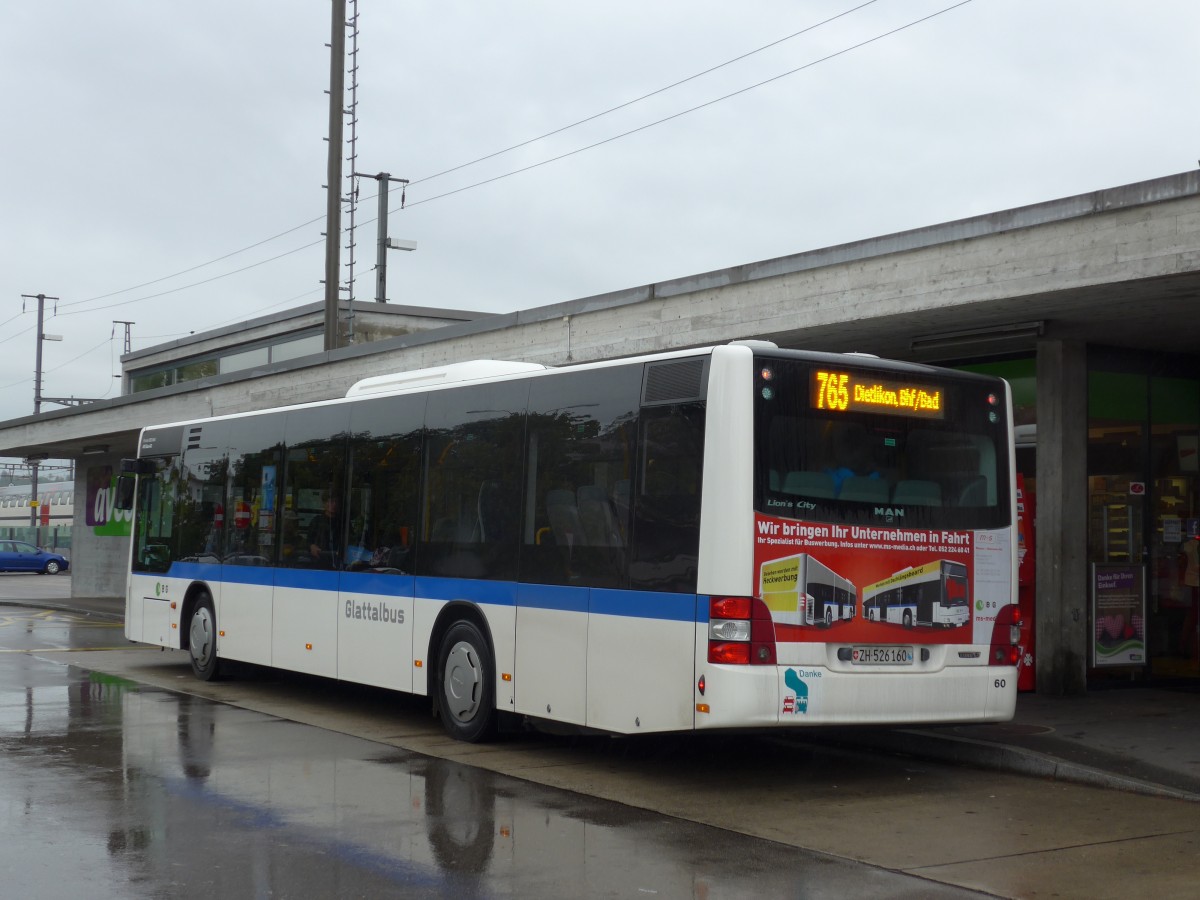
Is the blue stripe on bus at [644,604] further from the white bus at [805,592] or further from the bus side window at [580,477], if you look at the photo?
the white bus at [805,592]

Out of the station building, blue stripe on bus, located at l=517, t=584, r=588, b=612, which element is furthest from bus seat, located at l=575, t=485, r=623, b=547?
the station building

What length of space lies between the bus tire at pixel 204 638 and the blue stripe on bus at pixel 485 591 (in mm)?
397

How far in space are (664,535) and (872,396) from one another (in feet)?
5.86

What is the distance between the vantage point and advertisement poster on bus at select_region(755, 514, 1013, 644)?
912 centimetres

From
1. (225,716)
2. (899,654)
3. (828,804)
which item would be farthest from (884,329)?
(225,716)

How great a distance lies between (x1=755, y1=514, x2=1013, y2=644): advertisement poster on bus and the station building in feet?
8.54

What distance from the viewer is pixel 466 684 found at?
38.4 feet

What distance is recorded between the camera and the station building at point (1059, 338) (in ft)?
36.6

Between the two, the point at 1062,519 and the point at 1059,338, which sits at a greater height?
the point at 1059,338

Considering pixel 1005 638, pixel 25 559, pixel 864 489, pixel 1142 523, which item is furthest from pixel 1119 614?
pixel 25 559

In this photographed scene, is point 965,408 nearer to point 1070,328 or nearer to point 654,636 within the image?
point 654,636

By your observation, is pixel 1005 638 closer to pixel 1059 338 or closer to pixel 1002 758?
pixel 1002 758

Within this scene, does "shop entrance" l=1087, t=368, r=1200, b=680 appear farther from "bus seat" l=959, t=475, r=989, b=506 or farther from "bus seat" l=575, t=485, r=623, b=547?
"bus seat" l=575, t=485, r=623, b=547

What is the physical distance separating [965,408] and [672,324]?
217 inches
